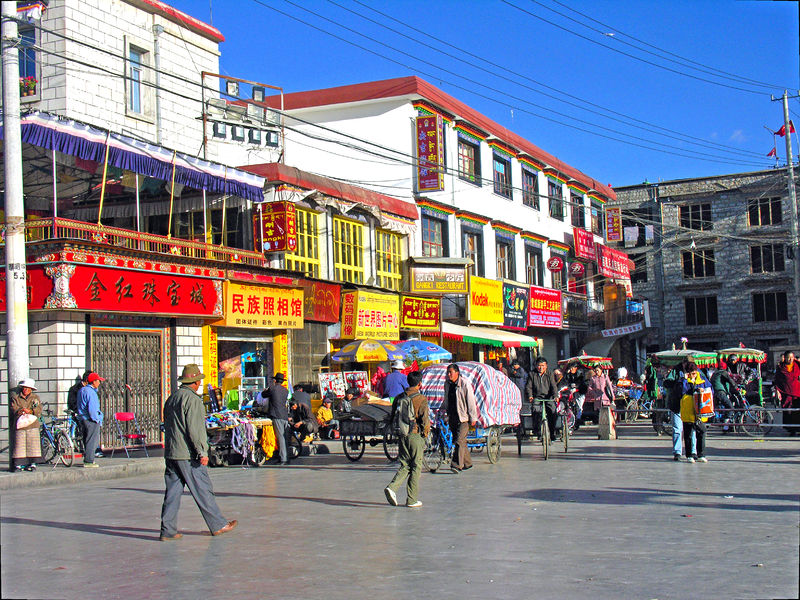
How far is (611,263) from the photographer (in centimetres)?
4762

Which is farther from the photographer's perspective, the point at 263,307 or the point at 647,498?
the point at 263,307

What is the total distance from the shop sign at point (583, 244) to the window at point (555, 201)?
1.07 m

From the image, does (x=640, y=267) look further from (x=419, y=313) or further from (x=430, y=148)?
(x=430, y=148)

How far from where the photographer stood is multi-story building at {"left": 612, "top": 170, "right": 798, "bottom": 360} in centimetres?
5512

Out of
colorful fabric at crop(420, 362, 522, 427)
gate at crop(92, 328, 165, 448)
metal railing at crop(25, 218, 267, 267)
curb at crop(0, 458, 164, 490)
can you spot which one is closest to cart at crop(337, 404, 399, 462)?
colorful fabric at crop(420, 362, 522, 427)

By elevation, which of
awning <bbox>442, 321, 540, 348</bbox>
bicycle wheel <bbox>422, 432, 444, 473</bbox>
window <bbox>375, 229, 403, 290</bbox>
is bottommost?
bicycle wheel <bbox>422, 432, 444, 473</bbox>

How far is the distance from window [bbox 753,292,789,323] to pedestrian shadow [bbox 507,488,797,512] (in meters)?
46.8

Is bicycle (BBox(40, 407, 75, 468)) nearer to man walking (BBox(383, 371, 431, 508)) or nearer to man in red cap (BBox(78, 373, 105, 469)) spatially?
man in red cap (BBox(78, 373, 105, 469))

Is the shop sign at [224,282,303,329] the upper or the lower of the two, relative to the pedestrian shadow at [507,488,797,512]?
upper

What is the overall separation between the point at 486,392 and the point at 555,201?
29.7 meters

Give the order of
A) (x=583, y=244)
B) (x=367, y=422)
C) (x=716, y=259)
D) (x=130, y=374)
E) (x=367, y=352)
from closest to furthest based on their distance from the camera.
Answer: (x=367, y=422)
(x=130, y=374)
(x=367, y=352)
(x=583, y=244)
(x=716, y=259)

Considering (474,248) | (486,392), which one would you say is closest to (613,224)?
(474,248)

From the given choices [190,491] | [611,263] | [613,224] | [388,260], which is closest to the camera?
[190,491]

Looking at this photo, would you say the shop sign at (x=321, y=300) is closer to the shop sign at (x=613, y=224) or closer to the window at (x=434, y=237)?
the window at (x=434, y=237)
